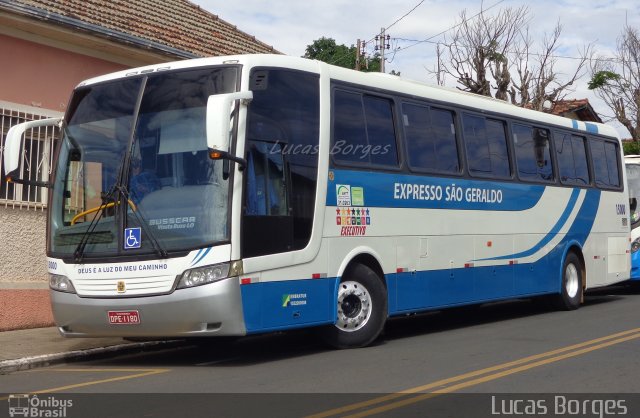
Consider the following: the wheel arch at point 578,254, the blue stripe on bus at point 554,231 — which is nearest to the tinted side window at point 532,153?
the blue stripe on bus at point 554,231

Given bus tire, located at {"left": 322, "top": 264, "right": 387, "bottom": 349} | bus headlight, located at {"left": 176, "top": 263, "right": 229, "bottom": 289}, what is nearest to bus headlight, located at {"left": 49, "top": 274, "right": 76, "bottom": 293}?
bus headlight, located at {"left": 176, "top": 263, "right": 229, "bottom": 289}

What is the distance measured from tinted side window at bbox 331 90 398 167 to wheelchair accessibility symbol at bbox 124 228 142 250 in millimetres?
2602

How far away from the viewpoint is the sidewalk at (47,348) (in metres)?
10.4

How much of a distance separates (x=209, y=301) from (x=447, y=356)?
2.80 meters

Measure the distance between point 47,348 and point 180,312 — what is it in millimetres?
2948

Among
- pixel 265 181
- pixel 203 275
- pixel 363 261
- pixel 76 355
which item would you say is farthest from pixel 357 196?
pixel 76 355

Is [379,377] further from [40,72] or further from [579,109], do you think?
[579,109]

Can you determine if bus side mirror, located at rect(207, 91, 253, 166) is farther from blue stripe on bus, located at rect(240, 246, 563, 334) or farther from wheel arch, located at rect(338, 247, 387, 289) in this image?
wheel arch, located at rect(338, 247, 387, 289)

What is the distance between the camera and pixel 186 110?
9.88 metres

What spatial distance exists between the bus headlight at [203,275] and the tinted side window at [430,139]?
378 cm

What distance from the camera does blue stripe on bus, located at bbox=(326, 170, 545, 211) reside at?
11.3 meters

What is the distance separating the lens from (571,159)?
639 inches

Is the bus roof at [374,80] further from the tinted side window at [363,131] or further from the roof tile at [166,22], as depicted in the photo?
the roof tile at [166,22]

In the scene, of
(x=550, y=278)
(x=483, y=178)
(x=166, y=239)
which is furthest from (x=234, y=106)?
(x=550, y=278)
